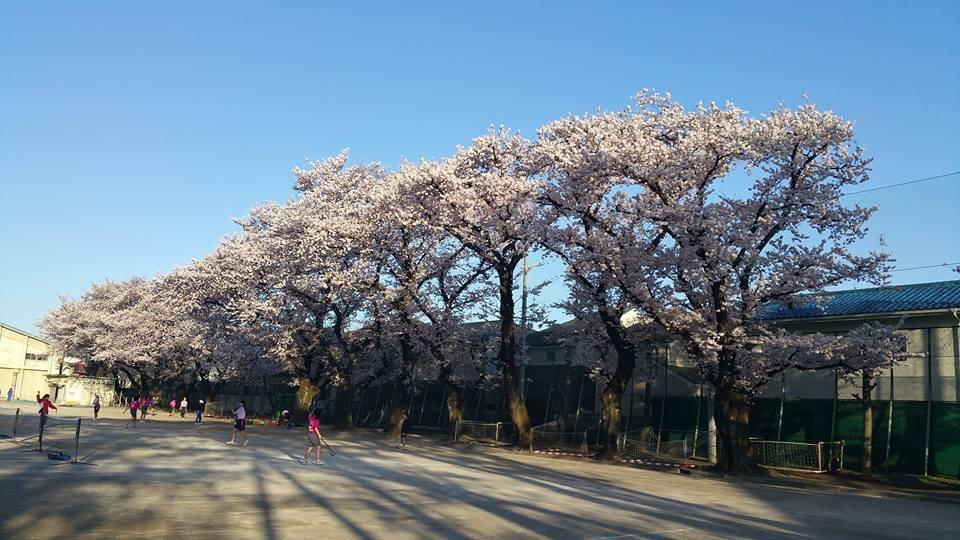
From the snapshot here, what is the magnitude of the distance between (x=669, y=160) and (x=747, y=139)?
272cm

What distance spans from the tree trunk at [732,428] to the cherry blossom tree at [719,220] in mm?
44

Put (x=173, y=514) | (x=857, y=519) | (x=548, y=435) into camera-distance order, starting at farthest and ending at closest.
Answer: (x=548, y=435), (x=857, y=519), (x=173, y=514)

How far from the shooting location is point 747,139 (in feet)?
85.2

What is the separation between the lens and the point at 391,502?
15156 mm

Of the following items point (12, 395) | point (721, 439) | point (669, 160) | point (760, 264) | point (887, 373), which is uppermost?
point (669, 160)

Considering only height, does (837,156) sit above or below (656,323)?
above

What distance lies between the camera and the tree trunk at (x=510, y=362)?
34.7 meters

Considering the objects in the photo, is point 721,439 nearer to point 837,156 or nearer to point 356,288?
point 837,156

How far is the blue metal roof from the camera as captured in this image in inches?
1154

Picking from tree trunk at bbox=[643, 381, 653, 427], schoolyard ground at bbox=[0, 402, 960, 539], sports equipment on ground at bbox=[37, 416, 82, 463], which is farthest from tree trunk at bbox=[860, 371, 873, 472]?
sports equipment on ground at bbox=[37, 416, 82, 463]

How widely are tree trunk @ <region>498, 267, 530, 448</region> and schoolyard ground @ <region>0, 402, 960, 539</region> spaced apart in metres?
8.46

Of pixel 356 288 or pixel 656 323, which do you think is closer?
pixel 656 323

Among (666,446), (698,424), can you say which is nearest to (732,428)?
(698,424)

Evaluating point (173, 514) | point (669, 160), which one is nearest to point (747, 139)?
point (669, 160)
